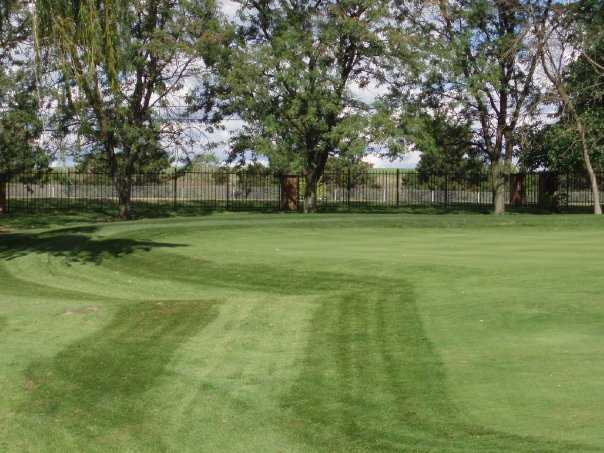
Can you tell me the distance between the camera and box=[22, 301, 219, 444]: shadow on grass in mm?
7738

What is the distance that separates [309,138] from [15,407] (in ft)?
111

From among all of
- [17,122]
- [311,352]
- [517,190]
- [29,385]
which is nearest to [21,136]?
[17,122]

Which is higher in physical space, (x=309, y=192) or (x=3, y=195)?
(x=309, y=192)

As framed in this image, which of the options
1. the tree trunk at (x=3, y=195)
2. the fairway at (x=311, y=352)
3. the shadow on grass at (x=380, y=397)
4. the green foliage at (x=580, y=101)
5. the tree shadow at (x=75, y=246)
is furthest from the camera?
the tree trunk at (x=3, y=195)

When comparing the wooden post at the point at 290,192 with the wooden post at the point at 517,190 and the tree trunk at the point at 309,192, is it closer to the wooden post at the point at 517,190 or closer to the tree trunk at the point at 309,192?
the tree trunk at the point at 309,192

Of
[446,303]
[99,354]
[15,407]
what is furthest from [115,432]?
[446,303]

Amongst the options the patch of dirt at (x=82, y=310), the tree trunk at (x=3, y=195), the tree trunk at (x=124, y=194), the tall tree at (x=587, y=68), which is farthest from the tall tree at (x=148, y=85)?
the patch of dirt at (x=82, y=310)

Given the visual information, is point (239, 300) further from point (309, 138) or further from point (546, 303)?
point (309, 138)

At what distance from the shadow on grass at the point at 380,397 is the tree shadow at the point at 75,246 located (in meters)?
10.3

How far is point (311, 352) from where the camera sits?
1020 cm

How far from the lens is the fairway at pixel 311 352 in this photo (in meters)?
7.29

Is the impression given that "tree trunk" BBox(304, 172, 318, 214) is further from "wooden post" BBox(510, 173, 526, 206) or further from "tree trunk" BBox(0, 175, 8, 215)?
"tree trunk" BBox(0, 175, 8, 215)

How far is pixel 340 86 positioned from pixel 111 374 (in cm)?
3158

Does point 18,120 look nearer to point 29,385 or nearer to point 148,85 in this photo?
point 148,85
